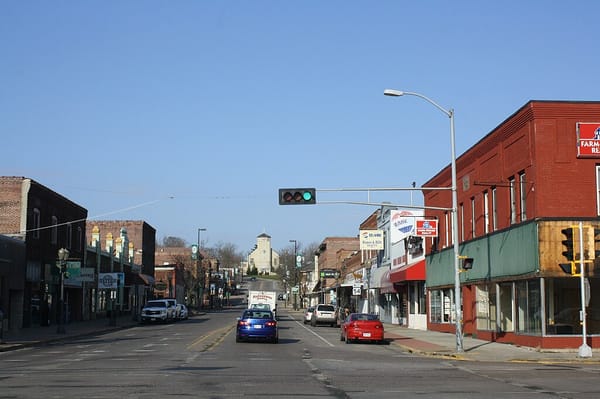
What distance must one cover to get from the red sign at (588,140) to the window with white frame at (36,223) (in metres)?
34.9

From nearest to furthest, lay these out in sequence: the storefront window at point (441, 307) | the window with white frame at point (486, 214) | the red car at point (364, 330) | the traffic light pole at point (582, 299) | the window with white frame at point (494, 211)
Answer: the traffic light pole at point (582, 299), the window with white frame at point (494, 211), the window with white frame at point (486, 214), the red car at point (364, 330), the storefront window at point (441, 307)

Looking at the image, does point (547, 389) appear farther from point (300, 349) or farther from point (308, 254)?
point (308, 254)

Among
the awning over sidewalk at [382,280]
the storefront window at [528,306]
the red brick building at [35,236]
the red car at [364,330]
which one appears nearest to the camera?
the storefront window at [528,306]

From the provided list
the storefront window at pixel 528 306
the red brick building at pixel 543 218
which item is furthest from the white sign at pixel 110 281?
the storefront window at pixel 528 306

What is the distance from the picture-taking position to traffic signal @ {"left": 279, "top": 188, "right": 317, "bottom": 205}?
95.1 feet

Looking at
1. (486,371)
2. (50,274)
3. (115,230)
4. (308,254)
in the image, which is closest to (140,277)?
(115,230)

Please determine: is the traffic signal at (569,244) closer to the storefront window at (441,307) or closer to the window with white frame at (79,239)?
the storefront window at (441,307)

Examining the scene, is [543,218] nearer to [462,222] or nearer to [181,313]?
[462,222]

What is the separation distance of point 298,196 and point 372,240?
1055 inches

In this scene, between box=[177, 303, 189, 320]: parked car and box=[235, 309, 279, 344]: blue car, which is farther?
box=[177, 303, 189, 320]: parked car

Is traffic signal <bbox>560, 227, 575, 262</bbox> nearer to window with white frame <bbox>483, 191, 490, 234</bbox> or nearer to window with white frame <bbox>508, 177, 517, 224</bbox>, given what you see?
window with white frame <bbox>508, 177, 517, 224</bbox>

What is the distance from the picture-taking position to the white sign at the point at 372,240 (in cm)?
5519

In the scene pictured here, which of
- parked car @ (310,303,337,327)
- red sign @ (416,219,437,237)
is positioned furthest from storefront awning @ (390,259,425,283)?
parked car @ (310,303,337,327)

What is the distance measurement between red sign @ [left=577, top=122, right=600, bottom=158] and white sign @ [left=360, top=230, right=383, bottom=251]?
27.6m
